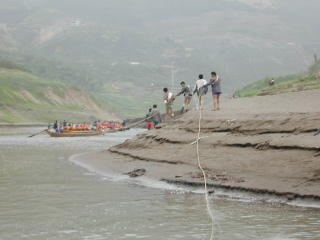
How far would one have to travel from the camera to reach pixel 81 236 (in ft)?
35.8

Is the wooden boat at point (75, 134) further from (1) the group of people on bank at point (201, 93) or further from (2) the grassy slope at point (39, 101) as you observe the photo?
(2) the grassy slope at point (39, 101)

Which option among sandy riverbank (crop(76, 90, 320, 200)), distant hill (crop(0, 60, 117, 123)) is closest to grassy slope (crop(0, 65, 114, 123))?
distant hill (crop(0, 60, 117, 123))

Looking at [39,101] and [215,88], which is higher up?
[39,101]

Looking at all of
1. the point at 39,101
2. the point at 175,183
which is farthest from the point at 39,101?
the point at 175,183

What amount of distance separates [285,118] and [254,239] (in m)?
9.06

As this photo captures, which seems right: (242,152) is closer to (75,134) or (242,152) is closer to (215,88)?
(215,88)

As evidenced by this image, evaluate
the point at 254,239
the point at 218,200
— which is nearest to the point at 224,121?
the point at 218,200

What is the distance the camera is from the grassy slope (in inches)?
4769

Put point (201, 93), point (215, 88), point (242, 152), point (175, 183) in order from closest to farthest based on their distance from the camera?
point (175, 183), point (242, 152), point (215, 88), point (201, 93)

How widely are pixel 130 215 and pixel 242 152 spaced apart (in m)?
5.73

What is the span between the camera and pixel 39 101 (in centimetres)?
14738

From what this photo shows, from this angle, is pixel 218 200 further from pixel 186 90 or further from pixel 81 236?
pixel 186 90

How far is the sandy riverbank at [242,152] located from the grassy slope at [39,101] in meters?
84.1

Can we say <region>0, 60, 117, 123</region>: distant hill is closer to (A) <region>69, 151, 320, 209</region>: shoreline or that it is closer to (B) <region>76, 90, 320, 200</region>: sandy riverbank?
(A) <region>69, 151, 320, 209</region>: shoreline
